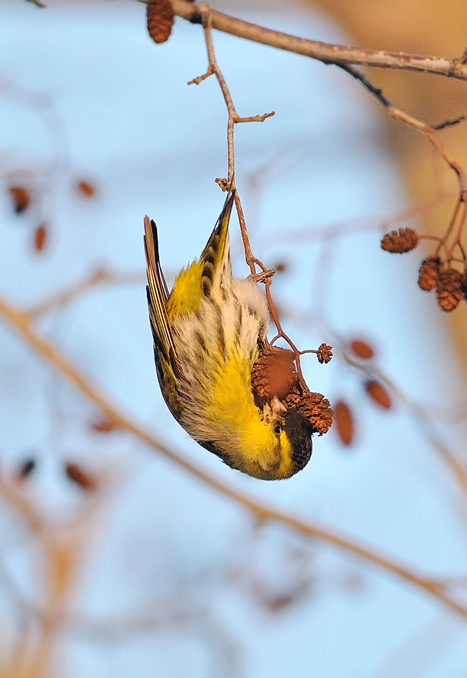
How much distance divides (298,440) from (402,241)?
87cm

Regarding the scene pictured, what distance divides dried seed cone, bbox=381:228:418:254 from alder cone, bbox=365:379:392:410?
52 centimetres

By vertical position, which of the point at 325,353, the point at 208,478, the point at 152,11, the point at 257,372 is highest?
the point at 152,11

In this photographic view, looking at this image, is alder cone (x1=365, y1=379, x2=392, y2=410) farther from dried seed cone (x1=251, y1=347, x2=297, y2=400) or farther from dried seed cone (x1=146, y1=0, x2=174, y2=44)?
dried seed cone (x1=146, y1=0, x2=174, y2=44)

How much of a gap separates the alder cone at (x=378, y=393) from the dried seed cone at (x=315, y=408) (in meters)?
0.30

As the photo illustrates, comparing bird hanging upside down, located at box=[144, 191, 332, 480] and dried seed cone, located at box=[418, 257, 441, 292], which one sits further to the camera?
bird hanging upside down, located at box=[144, 191, 332, 480]

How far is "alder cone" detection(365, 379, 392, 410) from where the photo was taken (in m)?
2.56

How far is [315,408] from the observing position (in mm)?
2275

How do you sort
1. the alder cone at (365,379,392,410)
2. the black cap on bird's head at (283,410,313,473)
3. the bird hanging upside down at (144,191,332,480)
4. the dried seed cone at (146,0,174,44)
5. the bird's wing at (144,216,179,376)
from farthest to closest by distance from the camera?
the bird's wing at (144,216,179,376) < the bird hanging upside down at (144,191,332,480) < the black cap on bird's head at (283,410,313,473) < the alder cone at (365,379,392,410) < the dried seed cone at (146,0,174,44)

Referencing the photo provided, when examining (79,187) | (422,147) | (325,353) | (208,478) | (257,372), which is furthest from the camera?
(422,147)

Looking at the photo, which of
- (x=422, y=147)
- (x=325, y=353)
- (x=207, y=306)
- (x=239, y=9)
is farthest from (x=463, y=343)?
(x=325, y=353)

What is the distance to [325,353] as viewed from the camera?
6.86 ft

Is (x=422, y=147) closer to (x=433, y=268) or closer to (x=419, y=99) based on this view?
Answer: (x=419, y=99)

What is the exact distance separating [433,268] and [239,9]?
4145mm

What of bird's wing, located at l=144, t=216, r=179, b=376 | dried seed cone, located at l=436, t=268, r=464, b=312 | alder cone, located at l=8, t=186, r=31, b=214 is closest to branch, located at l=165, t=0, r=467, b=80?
dried seed cone, located at l=436, t=268, r=464, b=312
